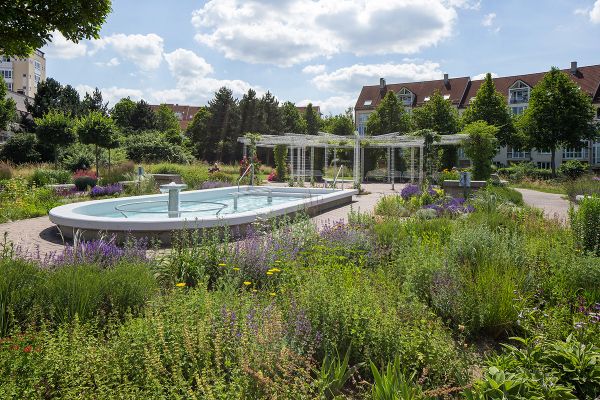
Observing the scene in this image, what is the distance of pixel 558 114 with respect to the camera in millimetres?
32000

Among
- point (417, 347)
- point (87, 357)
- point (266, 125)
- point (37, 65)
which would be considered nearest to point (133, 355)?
point (87, 357)

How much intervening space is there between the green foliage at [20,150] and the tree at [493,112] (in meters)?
31.4

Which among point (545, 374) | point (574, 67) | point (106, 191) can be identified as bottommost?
point (545, 374)

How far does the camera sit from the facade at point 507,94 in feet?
150

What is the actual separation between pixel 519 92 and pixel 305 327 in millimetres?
53825

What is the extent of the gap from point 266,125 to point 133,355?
43.4m

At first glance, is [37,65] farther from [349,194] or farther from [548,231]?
[548,231]

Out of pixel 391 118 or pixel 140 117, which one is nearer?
pixel 391 118

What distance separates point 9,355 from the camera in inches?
98.7

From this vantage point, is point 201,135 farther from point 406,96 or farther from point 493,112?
point 406,96

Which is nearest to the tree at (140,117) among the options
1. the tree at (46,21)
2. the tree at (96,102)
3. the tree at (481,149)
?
the tree at (96,102)

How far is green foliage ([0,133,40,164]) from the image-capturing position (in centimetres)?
2580

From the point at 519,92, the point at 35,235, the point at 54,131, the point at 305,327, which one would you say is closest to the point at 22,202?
the point at 35,235

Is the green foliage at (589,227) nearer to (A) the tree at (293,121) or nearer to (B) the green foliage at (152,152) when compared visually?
(B) the green foliage at (152,152)
